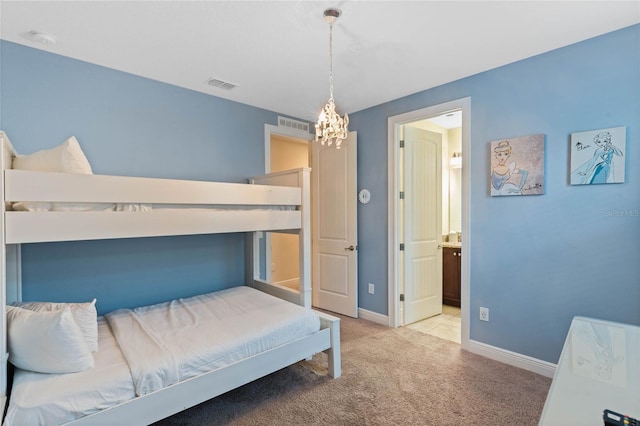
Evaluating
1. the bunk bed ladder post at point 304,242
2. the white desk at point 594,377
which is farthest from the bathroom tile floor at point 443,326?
the white desk at point 594,377

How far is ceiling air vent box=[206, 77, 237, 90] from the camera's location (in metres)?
2.86

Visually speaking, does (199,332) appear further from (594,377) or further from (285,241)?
(285,241)

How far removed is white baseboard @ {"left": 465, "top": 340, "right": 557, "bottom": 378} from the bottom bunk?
1.31 metres

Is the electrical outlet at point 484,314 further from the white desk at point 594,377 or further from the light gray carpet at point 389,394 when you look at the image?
the white desk at point 594,377

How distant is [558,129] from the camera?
2311 mm

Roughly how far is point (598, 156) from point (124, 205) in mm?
3162

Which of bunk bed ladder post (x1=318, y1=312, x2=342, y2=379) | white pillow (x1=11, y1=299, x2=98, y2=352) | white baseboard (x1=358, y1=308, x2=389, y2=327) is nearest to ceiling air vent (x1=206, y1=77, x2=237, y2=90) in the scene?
white pillow (x1=11, y1=299, x2=98, y2=352)

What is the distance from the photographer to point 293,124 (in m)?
3.90

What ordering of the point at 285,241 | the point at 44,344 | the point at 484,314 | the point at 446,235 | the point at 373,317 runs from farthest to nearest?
the point at 285,241
the point at 446,235
the point at 373,317
the point at 484,314
the point at 44,344

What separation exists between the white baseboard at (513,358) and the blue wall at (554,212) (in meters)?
0.05

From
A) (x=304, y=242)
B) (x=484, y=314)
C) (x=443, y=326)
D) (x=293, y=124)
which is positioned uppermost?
(x=293, y=124)

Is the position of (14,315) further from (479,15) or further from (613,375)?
(479,15)

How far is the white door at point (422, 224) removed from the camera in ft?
11.4

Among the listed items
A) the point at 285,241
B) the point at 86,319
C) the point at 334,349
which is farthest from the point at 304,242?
the point at 285,241
